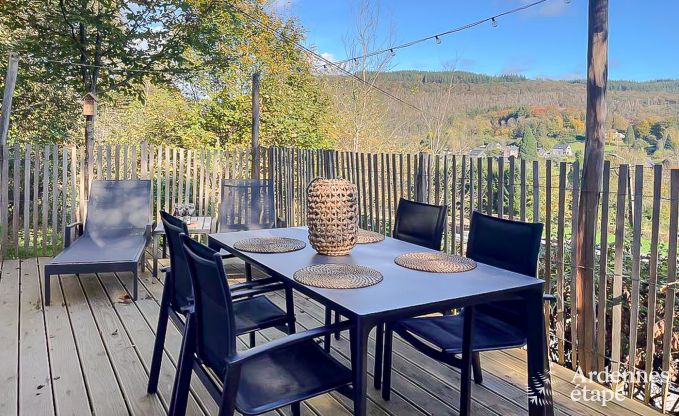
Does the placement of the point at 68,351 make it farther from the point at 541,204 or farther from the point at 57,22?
the point at 57,22

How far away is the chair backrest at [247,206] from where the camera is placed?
4.63 meters

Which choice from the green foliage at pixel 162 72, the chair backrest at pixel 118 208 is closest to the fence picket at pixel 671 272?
the chair backrest at pixel 118 208

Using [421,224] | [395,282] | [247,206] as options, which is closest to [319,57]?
A: [247,206]

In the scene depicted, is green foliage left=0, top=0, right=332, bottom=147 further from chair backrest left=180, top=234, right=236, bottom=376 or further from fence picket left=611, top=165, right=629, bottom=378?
fence picket left=611, top=165, right=629, bottom=378

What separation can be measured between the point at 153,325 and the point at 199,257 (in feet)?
6.68

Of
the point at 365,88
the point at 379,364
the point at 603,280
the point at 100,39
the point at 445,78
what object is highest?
the point at 445,78

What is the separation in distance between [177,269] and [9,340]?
1.67m

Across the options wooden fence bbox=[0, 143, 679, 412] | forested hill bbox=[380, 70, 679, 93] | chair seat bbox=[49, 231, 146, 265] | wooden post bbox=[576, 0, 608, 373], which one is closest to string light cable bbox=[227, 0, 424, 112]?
forested hill bbox=[380, 70, 679, 93]

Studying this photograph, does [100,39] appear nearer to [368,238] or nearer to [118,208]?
[118,208]

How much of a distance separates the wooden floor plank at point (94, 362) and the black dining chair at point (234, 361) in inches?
25.7

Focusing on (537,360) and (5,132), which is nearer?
(537,360)

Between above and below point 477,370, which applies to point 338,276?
above

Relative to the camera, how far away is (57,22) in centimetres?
586

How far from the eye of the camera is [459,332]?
2172mm
